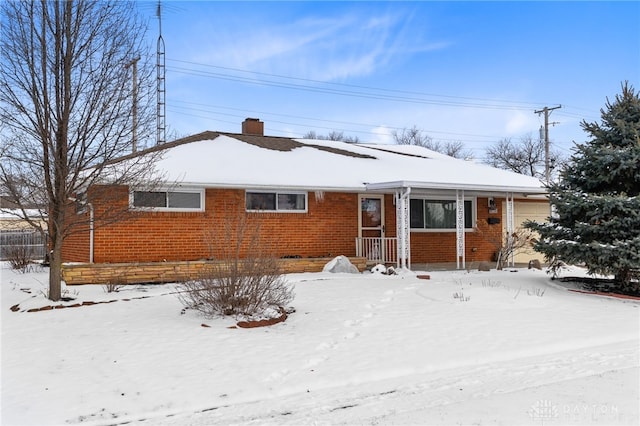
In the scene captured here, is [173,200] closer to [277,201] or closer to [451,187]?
[277,201]

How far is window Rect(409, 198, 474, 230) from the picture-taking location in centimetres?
1584

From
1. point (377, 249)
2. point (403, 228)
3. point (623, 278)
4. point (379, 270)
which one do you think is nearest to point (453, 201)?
point (377, 249)

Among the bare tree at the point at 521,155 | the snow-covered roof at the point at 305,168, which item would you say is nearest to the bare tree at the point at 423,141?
the bare tree at the point at 521,155

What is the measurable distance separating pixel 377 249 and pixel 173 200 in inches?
234

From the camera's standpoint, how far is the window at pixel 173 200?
12.2 metres

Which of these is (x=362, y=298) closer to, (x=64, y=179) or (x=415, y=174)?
(x=64, y=179)

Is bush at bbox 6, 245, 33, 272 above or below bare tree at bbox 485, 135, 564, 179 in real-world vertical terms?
below

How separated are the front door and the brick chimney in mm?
6488

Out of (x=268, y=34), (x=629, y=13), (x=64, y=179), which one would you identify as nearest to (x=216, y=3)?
(x=268, y=34)

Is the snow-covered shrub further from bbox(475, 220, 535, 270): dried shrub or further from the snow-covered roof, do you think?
bbox(475, 220, 535, 270): dried shrub

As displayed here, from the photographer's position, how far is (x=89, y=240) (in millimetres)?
12125

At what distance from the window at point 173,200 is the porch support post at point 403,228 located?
17.0 feet

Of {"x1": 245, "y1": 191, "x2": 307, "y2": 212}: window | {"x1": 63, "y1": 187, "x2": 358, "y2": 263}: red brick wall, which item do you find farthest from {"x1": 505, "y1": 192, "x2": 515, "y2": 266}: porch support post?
{"x1": 245, "y1": 191, "x2": 307, "y2": 212}: window

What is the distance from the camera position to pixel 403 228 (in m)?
13.6
